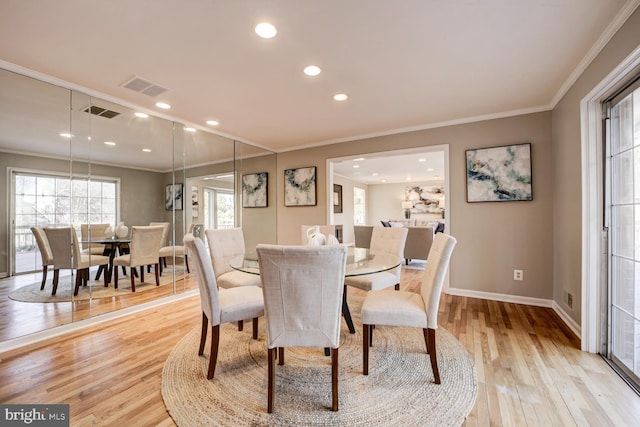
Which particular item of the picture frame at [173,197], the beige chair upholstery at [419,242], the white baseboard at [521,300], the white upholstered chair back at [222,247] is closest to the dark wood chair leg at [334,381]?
the white upholstered chair back at [222,247]

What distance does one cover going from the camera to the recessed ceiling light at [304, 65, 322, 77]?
7.82 feet

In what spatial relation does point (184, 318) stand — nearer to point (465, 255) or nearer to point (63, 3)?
point (63, 3)

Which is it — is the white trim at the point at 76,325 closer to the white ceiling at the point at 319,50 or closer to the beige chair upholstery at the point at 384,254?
the white ceiling at the point at 319,50

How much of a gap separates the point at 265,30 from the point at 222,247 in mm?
2074

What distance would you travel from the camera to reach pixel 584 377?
1896 millimetres

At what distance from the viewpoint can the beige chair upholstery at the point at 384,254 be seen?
270 centimetres

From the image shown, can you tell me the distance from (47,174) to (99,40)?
5.59ft

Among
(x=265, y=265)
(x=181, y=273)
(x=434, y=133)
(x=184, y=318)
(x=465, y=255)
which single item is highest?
(x=434, y=133)

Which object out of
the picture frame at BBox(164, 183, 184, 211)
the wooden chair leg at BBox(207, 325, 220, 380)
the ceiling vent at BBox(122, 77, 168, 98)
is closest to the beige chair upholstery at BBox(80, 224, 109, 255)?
the picture frame at BBox(164, 183, 184, 211)

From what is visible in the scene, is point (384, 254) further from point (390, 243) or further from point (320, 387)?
point (320, 387)

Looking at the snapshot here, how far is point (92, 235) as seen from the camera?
10.4 feet

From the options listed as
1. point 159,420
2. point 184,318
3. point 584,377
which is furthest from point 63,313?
point 584,377

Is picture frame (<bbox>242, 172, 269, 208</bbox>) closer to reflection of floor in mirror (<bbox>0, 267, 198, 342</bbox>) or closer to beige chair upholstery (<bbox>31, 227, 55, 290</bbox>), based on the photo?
reflection of floor in mirror (<bbox>0, 267, 198, 342</bbox>)

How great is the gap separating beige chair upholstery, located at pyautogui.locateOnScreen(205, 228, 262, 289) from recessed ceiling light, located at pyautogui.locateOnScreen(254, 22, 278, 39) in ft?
6.28
